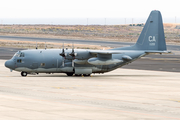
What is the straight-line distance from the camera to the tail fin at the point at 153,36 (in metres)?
43.0

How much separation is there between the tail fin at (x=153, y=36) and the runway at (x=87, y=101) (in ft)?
38.3

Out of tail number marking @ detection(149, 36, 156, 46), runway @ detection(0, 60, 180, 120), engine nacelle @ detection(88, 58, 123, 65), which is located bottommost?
runway @ detection(0, 60, 180, 120)

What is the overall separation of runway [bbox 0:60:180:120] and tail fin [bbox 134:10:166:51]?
1166 cm

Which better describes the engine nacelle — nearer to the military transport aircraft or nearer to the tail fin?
the military transport aircraft

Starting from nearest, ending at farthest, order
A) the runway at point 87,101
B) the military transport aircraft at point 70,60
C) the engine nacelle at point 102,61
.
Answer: the runway at point 87,101
the military transport aircraft at point 70,60
the engine nacelle at point 102,61

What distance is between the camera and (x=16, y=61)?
130ft

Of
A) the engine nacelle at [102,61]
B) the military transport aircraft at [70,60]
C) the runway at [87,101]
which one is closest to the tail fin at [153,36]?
the military transport aircraft at [70,60]

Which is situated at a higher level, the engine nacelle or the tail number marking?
the tail number marking

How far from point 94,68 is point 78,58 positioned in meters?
2.35

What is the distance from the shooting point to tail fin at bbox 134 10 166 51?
1692 inches

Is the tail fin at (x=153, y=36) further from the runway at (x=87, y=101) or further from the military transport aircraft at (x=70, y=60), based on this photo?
the runway at (x=87, y=101)

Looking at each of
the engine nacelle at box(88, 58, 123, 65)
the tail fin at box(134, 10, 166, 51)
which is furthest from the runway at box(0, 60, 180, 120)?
the tail fin at box(134, 10, 166, 51)

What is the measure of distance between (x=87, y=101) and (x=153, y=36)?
22296 mm

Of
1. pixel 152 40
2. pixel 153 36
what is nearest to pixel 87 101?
pixel 152 40
